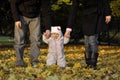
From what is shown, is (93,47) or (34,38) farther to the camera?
(34,38)

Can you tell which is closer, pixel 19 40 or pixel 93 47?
pixel 93 47

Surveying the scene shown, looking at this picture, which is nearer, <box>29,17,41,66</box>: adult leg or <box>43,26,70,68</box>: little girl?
<box>43,26,70,68</box>: little girl

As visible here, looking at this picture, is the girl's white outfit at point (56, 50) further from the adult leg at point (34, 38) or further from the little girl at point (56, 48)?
the adult leg at point (34, 38)

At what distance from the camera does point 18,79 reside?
6.98 metres

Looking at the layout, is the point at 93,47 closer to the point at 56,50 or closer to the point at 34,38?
the point at 56,50

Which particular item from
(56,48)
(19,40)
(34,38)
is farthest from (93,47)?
(19,40)

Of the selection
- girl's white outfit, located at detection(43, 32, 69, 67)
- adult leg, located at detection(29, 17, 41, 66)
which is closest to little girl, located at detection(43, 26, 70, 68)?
girl's white outfit, located at detection(43, 32, 69, 67)

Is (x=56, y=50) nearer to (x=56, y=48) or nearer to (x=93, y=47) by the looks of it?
(x=56, y=48)

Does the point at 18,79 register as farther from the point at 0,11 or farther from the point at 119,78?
the point at 0,11

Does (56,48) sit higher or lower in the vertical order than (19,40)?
lower

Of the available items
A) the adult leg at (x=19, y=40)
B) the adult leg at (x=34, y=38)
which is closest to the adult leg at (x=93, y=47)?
the adult leg at (x=34, y=38)

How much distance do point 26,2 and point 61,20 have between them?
22.1m

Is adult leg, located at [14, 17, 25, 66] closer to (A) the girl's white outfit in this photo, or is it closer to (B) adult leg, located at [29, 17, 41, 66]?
(B) adult leg, located at [29, 17, 41, 66]

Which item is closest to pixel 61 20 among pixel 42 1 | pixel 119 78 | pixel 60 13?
pixel 60 13
